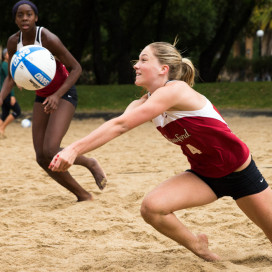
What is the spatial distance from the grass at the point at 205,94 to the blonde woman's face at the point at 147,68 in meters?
14.0

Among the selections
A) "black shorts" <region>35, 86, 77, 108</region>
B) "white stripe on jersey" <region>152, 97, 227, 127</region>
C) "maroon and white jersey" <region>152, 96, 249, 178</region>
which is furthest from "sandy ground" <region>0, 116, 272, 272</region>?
"black shorts" <region>35, 86, 77, 108</region>

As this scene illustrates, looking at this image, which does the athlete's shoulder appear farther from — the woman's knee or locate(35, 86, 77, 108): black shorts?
the woman's knee

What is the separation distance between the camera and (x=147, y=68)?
3590 mm

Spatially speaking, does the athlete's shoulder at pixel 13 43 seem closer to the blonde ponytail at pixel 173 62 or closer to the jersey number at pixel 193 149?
the blonde ponytail at pixel 173 62

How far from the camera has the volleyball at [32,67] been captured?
525cm

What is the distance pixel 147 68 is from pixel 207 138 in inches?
23.4

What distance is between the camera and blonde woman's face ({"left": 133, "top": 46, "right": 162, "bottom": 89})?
3.59 meters

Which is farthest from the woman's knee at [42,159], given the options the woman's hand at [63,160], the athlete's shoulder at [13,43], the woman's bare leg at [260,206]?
the woman's hand at [63,160]

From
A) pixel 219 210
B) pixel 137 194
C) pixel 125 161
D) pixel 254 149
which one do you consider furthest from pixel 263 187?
pixel 254 149

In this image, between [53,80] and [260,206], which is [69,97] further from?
[260,206]

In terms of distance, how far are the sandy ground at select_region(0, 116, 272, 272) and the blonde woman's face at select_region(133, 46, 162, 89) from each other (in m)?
1.25

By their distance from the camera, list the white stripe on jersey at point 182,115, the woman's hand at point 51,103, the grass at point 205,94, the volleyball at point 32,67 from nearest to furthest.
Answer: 1. the white stripe on jersey at point 182,115
2. the volleyball at point 32,67
3. the woman's hand at point 51,103
4. the grass at point 205,94

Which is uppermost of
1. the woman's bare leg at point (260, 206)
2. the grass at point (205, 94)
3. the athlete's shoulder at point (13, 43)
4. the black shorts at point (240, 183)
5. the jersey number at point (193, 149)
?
the athlete's shoulder at point (13, 43)

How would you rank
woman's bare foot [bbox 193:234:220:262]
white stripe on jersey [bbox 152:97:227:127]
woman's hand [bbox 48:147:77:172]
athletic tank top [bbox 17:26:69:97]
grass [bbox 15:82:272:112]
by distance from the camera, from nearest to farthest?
1. woman's hand [bbox 48:147:77:172]
2. white stripe on jersey [bbox 152:97:227:127]
3. woman's bare foot [bbox 193:234:220:262]
4. athletic tank top [bbox 17:26:69:97]
5. grass [bbox 15:82:272:112]
